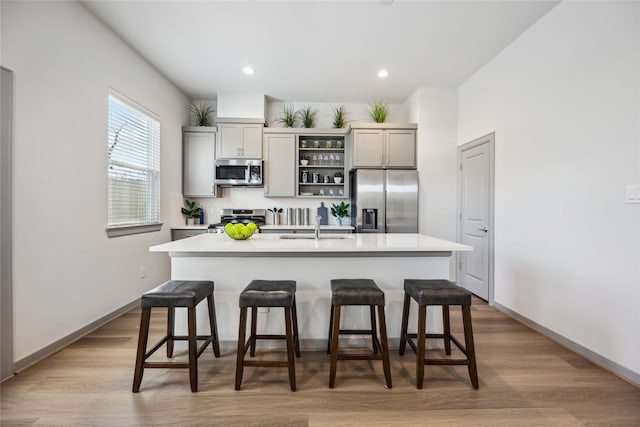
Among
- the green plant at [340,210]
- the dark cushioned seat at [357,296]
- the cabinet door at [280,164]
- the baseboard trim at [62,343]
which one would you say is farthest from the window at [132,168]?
the green plant at [340,210]

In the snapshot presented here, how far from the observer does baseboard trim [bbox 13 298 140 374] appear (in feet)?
6.80

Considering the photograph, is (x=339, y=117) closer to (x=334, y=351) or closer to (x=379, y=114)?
(x=379, y=114)

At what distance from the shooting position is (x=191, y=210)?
4.67 m

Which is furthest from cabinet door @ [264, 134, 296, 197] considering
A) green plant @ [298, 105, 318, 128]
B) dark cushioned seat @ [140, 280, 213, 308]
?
dark cushioned seat @ [140, 280, 213, 308]

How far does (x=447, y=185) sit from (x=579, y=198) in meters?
2.04

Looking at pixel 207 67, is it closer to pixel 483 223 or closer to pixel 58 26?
pixel 58 26

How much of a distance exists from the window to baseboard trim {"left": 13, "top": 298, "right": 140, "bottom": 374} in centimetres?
84

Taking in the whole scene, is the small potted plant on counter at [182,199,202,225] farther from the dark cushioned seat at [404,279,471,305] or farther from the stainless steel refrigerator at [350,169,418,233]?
the dark cushioned seat at [404,279,471,305]

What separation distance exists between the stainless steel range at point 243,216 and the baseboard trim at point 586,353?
3622mm

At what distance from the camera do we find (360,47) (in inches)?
126

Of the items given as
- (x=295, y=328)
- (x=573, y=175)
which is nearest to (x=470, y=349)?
(x=295, y=328)

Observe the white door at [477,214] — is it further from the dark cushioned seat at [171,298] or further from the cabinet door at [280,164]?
the dark cushioned seat at [171,298]

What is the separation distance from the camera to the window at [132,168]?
3.07 m

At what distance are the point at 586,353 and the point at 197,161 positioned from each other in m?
5.06
